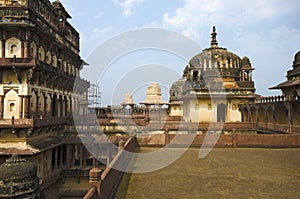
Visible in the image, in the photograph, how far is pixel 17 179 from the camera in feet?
17.7

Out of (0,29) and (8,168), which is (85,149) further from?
(8,168)

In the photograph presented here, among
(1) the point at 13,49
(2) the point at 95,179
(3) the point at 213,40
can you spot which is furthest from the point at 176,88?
(2) the point at 95,179

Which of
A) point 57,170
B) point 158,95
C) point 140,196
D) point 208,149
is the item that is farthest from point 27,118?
point 158,95

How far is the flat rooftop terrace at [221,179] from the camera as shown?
785 cm

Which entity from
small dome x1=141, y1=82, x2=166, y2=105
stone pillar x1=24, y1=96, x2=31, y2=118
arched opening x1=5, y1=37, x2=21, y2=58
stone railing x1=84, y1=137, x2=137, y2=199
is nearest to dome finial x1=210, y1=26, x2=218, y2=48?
small dome x1=141, y1=82, x2=166, y2=105

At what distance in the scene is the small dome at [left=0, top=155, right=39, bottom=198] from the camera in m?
5.23

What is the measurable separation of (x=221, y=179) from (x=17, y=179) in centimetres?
675

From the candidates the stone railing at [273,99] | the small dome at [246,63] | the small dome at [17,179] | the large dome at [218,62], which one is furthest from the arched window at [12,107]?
the small dome at [246,63]

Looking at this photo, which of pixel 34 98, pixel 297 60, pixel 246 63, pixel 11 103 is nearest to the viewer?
pixel 11 103

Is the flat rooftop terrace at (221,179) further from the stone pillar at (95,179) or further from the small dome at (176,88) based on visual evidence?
the small dome at (176,88)

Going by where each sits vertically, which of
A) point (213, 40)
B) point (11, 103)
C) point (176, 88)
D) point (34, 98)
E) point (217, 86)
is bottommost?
point (11, 103)

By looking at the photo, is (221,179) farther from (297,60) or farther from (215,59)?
(215,59)

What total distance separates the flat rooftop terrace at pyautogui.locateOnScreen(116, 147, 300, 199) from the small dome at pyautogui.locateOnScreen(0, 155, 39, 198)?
274 cm

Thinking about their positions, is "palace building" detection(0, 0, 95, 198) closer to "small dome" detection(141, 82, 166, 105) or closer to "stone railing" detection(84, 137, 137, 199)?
"stone railing" detection(84, 137, 137, 199)
